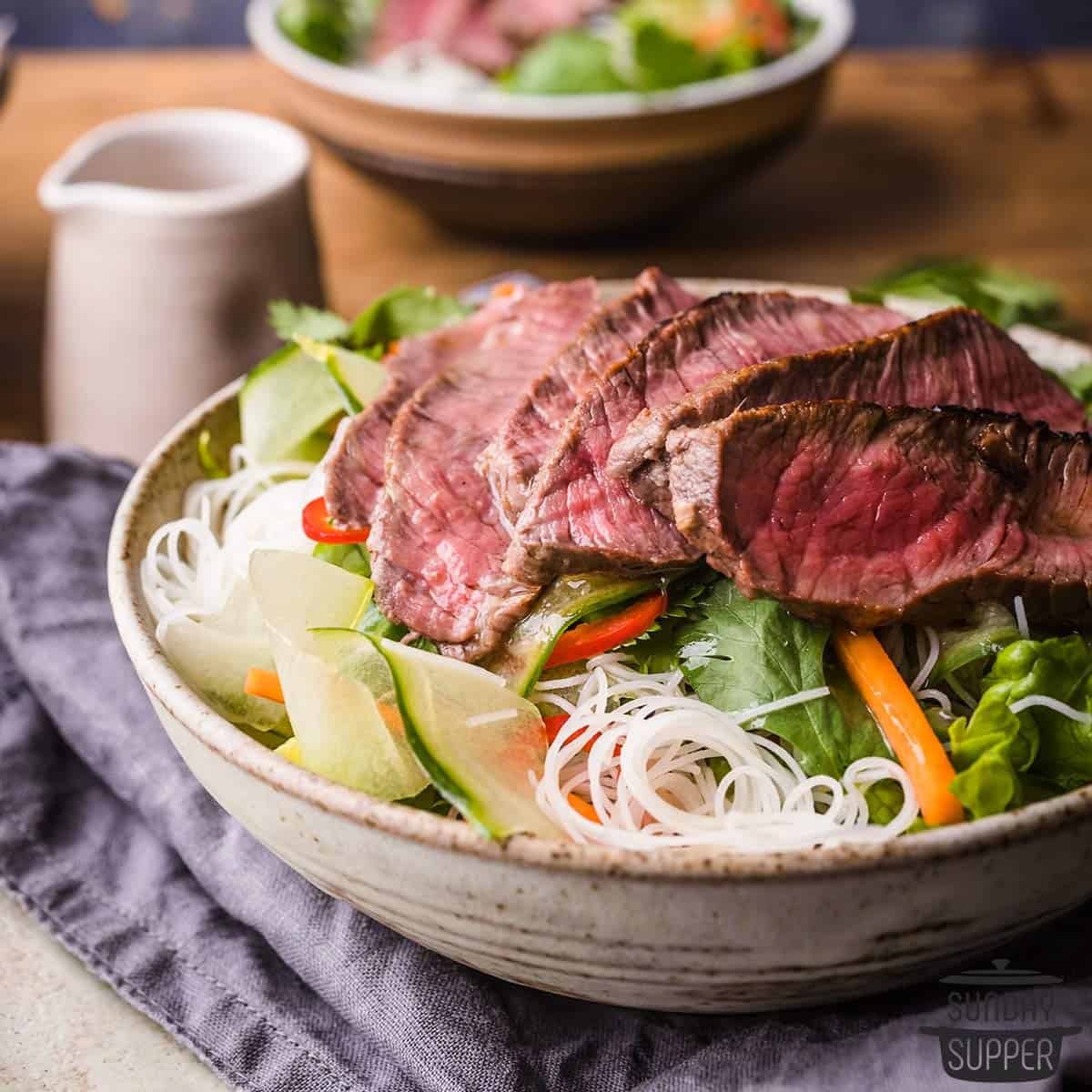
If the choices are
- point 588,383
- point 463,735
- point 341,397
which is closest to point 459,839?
point 463,735

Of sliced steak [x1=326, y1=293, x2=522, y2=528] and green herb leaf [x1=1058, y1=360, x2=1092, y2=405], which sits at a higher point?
sliced steak [x1=326, y1=293, x2=522, y2=528]

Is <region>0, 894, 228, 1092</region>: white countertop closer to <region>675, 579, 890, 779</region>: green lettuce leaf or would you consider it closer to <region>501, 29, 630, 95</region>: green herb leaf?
<region>675, 579, 890, 779</region>: green lettuce leaf

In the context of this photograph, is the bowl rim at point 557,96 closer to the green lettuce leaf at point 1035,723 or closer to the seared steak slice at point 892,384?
the seared steak slice at point 892,384

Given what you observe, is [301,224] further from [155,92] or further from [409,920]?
[155,92]

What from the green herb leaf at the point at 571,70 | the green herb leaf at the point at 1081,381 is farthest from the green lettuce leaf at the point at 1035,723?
the green herb leaf at the point at 571,70

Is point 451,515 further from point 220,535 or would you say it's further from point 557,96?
point 557,96

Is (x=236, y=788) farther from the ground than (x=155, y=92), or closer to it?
farther from the ground

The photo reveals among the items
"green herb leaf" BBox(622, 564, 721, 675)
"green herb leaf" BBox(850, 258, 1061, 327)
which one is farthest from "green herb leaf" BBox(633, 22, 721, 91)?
"green herb leaf" BBox(622, 564, 721, 675)
